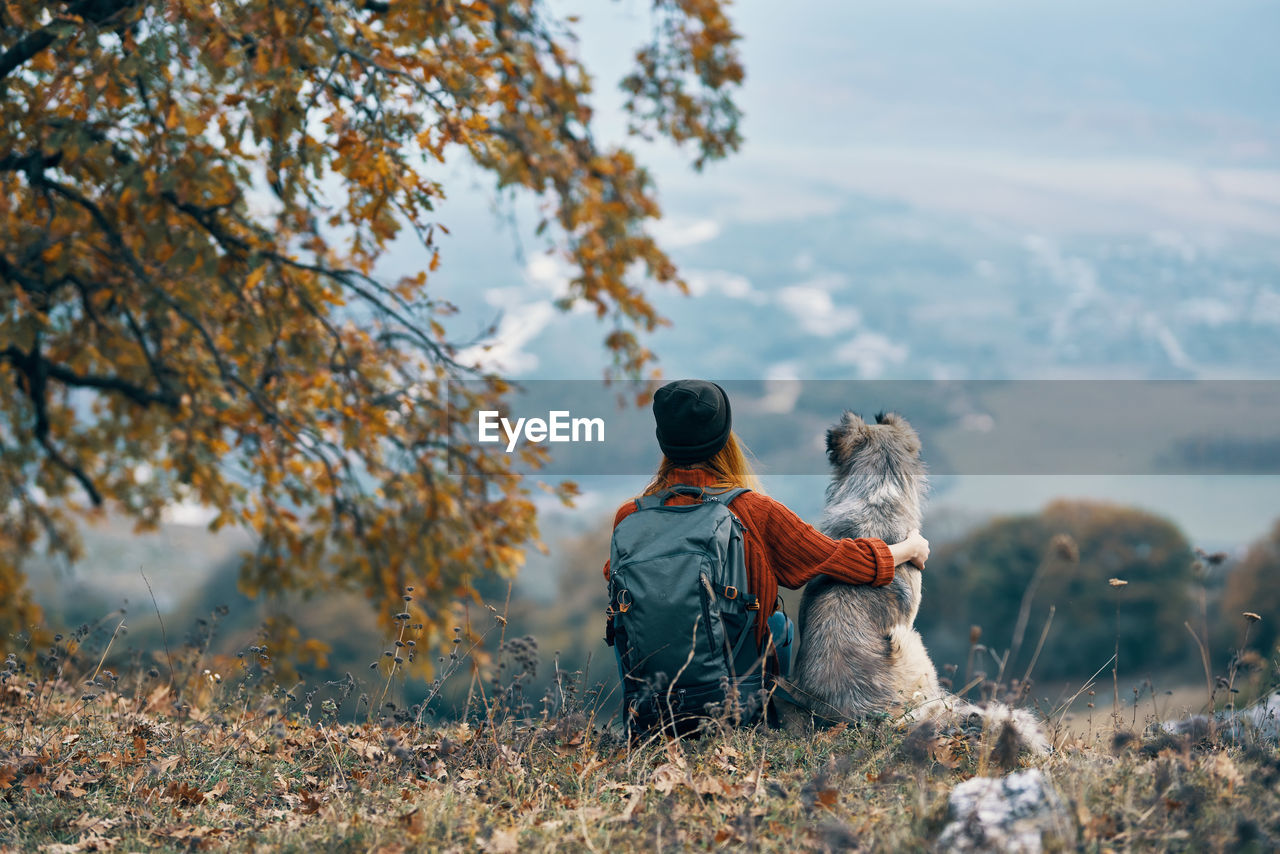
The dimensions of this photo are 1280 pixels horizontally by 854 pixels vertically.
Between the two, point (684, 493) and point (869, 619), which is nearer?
point (684, 493)

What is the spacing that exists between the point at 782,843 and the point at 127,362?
765 centimetres

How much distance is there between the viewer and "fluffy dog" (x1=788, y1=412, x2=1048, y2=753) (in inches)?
160

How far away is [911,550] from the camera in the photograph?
13.5ft

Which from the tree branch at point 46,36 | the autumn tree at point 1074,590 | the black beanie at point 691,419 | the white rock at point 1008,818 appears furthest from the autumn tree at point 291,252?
the autumn tree at point 1074,590

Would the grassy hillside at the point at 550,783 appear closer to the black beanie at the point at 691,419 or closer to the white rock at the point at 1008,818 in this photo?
the white rock at the point at 1008,818

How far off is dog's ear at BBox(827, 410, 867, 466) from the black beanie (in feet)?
2.42

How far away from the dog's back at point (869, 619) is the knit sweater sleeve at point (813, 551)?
0.17 metres

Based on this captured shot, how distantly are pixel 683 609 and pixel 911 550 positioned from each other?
1.08 m

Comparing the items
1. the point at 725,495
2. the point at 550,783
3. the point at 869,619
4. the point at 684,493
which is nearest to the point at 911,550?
the point at 869,619

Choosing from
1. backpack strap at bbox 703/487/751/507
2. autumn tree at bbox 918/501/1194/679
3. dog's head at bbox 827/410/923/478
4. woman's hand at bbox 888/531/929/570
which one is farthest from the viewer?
autumn tree at bbox 918/501/1194/679

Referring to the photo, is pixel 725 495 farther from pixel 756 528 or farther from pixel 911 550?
pixel 911 550

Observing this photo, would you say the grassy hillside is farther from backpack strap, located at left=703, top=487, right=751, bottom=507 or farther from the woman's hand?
backpack strap, located at left=703, top=487, right=751, bottom=507

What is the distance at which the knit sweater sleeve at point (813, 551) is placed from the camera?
A: 12.9ft

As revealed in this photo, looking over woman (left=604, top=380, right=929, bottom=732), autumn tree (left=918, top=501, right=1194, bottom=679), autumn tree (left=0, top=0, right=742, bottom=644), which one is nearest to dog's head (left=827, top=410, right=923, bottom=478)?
woman (left=604, top=380, right=929, bottom=732)
